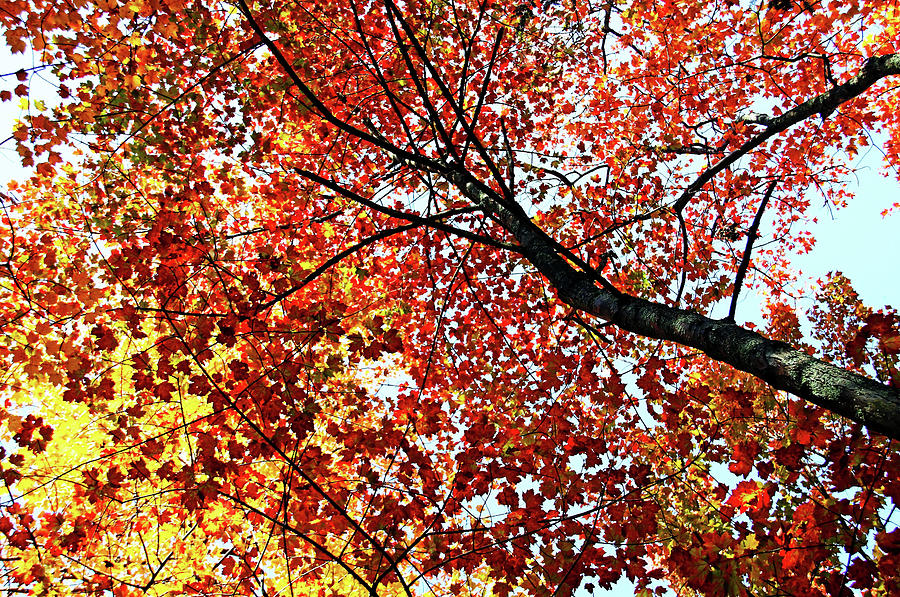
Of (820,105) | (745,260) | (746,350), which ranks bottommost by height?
(746,350)

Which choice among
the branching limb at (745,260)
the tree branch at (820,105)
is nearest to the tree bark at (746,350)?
the branching limb at (745,260)

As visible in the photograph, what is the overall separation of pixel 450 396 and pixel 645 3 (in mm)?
8160

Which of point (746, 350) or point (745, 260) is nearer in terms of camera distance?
point (746, 350)

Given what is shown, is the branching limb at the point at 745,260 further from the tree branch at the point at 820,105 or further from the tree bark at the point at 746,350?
the tree branch at the point at 820,105

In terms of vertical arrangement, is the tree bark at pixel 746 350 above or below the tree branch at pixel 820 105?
below

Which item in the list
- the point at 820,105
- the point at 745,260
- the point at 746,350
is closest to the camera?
the point at 746,350

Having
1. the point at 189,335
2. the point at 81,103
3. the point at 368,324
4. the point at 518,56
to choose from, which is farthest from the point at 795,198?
the point at 81,103

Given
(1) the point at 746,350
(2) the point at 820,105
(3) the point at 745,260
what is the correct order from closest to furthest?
1. (1) the point at 746,350
2. (3) the point at 745,260
3. (2) the point at 820,105

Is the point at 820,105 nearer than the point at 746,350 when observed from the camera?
No

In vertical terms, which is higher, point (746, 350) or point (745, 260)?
point (745, 260)

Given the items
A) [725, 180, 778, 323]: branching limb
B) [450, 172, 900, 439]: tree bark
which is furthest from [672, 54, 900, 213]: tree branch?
[725, 180, 778, 323]: branching limb

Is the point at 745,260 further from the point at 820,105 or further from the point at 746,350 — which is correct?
the point at 820,105

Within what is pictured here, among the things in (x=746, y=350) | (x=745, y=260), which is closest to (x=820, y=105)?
(x=745, y=260)

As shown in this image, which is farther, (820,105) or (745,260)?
(820,105)
